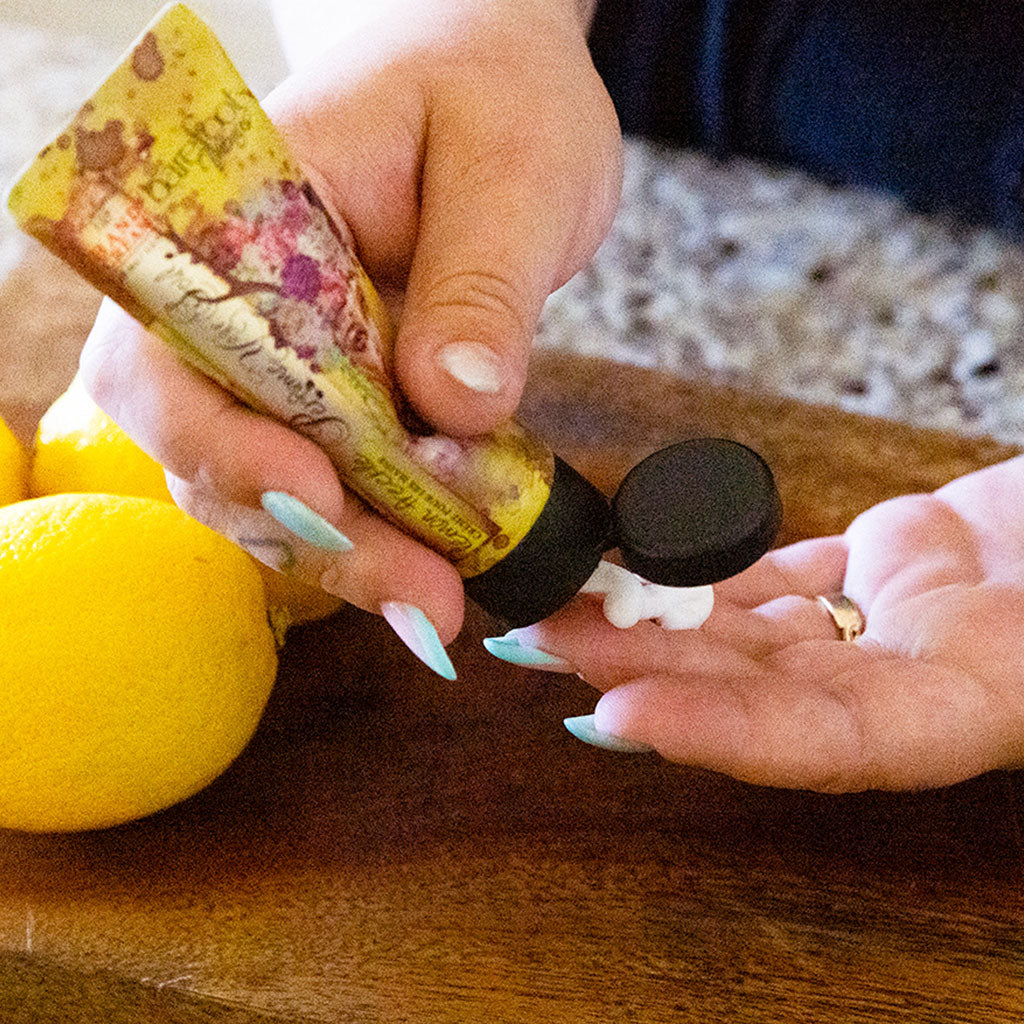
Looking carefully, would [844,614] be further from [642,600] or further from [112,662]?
[112,662]

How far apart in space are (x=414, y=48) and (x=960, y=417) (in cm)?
54

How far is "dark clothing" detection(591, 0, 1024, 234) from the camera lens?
89cm

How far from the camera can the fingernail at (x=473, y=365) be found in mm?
384

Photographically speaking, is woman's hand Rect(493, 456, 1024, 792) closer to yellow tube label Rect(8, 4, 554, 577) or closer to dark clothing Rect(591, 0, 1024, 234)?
yellow tube label Rect(8, 4, 554, 577)

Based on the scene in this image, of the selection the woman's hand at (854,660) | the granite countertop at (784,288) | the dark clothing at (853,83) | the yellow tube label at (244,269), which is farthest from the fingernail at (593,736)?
the dark clothing at (853,83)

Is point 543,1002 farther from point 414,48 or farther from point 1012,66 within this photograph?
point 1012,66

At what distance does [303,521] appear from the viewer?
1.29 ft

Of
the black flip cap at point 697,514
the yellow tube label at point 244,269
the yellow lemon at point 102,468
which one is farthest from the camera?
the yellow lemon at point 102,468

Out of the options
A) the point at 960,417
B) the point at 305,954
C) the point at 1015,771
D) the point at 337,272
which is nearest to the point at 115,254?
the point at 337,272

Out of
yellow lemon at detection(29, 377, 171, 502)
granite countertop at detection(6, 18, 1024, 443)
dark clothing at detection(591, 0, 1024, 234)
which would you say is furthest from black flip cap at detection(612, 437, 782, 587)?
dark clothing at detection(591, 0, 1024, 234)

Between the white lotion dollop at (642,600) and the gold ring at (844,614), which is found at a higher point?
the white lotion dollop at (642,600)

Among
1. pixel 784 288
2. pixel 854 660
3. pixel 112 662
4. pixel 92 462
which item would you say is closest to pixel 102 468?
pixel 92 462

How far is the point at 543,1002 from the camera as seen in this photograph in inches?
17.4

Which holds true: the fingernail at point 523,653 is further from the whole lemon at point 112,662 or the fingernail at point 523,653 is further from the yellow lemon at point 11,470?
the yellow lemon at point 11,470
